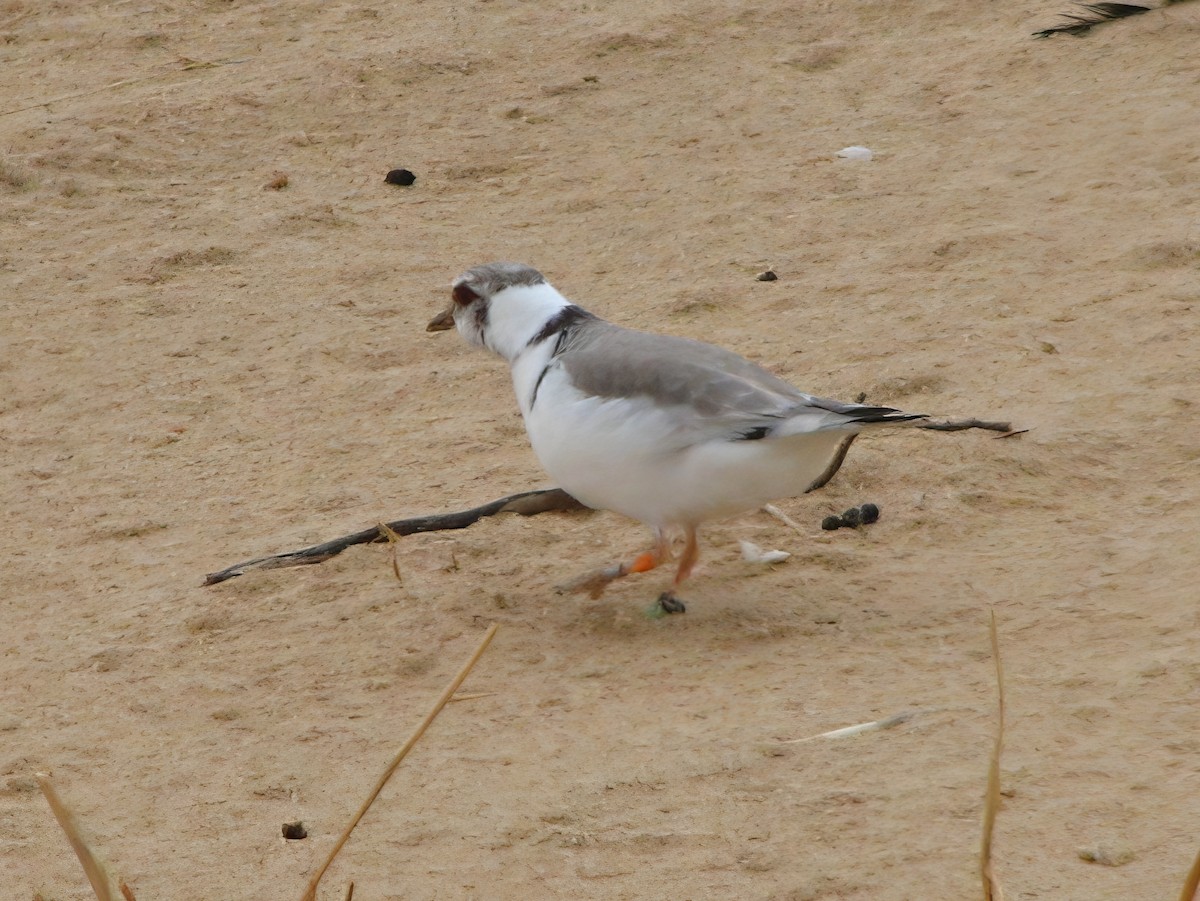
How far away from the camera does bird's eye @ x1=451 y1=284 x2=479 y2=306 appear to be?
15.9ft

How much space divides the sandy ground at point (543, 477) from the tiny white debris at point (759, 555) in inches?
2.2

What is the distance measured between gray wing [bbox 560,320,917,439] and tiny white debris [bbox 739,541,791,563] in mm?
582

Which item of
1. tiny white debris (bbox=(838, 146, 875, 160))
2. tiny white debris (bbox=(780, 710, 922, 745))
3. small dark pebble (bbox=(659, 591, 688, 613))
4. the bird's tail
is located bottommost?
small dark pebble (bbox=(659, 591, 688, 613))

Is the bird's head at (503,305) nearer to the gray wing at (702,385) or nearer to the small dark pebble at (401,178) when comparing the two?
the gray wing at (702,385)

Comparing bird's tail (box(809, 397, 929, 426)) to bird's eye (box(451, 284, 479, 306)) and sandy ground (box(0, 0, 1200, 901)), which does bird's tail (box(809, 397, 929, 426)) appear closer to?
sandy ground (box(0, 0, 1200, 901))

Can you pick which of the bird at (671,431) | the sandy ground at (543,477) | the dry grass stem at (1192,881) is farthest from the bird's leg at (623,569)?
the dry grass stem at (1192,881)

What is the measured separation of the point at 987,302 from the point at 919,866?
10.4ft

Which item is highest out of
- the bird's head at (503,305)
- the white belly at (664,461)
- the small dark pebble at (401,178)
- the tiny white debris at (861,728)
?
the bird's head at (503,305)

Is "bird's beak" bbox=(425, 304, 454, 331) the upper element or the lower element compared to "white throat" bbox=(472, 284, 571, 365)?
lower

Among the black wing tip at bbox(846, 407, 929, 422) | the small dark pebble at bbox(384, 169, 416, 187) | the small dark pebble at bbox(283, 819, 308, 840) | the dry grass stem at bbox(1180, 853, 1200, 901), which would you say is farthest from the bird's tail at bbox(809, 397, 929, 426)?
the small dark pebble at bbox(384, 169, 416, 187)

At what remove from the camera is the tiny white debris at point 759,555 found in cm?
460

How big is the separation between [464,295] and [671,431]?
1.07 metres

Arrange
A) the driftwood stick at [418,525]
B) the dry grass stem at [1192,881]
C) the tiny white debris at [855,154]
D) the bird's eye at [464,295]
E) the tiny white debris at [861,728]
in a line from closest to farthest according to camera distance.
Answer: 1. the dry grass stem at [1192,881]
2. the tiny white debris at [861,728]
3. the driftwood stick at [418,525]
4. the bird's eye at [464,295]
5. the tiny white debris at [855,154]

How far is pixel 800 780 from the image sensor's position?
3.34 m
